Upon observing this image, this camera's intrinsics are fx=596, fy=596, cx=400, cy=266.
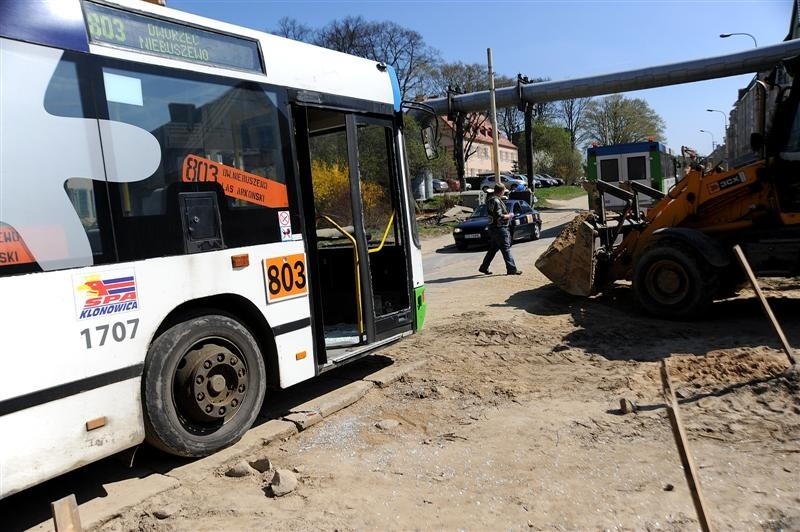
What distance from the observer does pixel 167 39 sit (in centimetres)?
415

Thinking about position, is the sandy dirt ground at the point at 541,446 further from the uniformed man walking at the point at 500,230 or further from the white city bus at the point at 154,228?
the uniformed man walking at the point at 500,230

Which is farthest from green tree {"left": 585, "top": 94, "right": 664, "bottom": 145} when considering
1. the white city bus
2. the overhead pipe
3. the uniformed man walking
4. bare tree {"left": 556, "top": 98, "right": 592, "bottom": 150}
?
the white city bus

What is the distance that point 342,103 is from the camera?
552 cm

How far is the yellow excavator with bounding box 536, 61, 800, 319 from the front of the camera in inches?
282

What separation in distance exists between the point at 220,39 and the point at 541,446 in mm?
3863

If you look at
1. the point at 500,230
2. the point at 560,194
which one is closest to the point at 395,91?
the point at 500,230

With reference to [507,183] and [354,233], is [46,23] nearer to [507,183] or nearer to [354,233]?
[354,233]

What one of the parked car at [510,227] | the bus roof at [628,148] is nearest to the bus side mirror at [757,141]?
the parked car at [510,227]

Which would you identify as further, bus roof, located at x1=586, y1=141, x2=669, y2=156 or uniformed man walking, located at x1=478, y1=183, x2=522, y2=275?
bus roof, located at x1=586, y1=141, x2=669, y2=156

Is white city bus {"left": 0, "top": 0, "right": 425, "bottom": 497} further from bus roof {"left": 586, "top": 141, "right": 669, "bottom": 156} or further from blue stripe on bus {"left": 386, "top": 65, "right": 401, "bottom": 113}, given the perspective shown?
bus roof {"left": 586, "top": 141, "right": 669, "bottom": 156}

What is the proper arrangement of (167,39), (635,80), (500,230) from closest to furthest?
(167,39), (500,230), (635,80)

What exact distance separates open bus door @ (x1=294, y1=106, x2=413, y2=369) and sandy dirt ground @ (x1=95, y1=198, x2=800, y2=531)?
2.08ft

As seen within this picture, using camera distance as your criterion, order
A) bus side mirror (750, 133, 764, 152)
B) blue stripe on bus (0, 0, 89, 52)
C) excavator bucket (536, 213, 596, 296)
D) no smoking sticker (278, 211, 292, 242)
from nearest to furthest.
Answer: blue stripe on bus (0, 0, 89, 52) < no smoking sticker (278, 211, 292, 242) < bus side mirror (750, 133, 764, 152) < excavator bucket (536, 213, 596, 296)

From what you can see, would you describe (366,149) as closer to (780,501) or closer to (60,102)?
(60,102)
